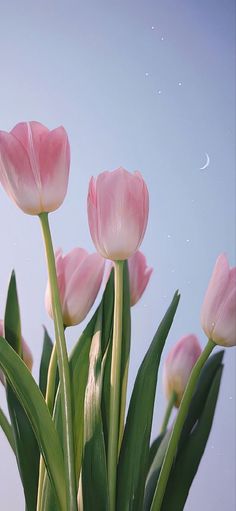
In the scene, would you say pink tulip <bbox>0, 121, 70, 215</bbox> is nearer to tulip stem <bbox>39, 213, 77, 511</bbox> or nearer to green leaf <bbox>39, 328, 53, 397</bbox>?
tulip stem <bbox>39, 213, 77, 511</bbox>

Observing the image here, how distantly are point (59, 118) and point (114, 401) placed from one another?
0.44 m

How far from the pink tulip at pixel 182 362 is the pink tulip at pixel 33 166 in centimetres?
22

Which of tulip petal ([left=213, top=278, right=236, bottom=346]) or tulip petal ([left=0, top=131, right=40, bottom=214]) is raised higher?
tulip petal ([left=0, top=131, right=40, bottom=214])

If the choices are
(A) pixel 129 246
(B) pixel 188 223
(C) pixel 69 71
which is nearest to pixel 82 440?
(A) pixel 129 246

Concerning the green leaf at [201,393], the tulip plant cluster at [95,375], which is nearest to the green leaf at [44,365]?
the tulip plant cluster at [95,375]

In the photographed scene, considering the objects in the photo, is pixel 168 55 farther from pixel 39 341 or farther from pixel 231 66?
pixel 39 341

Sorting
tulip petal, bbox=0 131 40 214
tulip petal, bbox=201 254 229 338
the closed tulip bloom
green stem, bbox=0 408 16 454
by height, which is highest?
tulip petal, bbox=0 131 40 214

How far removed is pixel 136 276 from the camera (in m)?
0.71

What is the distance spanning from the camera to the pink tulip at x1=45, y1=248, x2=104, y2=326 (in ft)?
2.15

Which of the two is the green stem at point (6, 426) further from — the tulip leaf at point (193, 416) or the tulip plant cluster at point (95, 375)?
the tulip leaf at point (193, 416)

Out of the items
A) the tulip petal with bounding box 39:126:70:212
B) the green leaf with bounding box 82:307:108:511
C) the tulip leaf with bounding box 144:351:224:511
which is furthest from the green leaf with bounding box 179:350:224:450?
the tulip petal with bounding box 39:126:70:212

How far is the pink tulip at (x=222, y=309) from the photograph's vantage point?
24.2 inches

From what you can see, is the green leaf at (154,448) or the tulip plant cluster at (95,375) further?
the green leaf at (154,448)

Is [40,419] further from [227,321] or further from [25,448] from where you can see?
[227,321]
